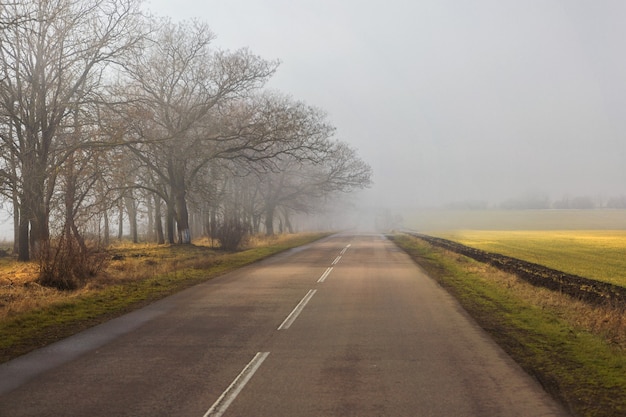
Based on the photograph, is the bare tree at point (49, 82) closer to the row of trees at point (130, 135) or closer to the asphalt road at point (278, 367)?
the row of trees at point (130, 135)

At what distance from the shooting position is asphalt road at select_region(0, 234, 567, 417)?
5188mm

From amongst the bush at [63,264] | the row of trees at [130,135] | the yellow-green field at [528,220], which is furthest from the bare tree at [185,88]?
the yellow-green field at [528,220]

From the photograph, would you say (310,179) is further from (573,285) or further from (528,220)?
(528,220)

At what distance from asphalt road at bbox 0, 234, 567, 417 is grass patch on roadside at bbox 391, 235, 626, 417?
0.36 m

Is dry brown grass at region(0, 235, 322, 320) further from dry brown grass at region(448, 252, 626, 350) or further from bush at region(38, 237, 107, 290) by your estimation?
dry brown grass at region(448, 252, 626, 350)

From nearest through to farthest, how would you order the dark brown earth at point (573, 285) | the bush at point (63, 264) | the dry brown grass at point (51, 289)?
the dry brown grass at point (51, 289) → the dark brown earth at point (573, 285) → the bush at point (63, 264)

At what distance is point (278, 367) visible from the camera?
6.61 metres

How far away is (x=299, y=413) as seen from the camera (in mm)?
4965

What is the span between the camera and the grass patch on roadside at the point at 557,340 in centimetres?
579

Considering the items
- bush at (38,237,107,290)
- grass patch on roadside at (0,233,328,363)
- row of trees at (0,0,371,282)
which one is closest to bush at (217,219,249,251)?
row of trees at (0,0,371,282)

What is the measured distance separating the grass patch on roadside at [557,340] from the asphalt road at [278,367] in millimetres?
356

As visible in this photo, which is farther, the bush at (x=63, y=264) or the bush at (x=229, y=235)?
the bush at (x=229, y=235)

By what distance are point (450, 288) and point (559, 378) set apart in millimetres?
8966

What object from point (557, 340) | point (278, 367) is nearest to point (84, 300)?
point (278, 367)
